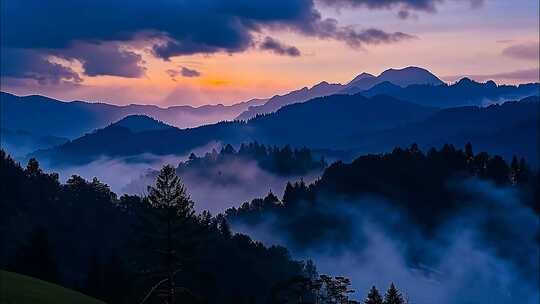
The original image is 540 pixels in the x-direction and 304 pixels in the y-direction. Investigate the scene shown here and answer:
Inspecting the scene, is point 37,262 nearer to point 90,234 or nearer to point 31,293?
Answer: point 31,293

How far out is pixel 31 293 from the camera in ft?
108

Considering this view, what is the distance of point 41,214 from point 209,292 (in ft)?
259

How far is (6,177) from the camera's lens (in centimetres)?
15612

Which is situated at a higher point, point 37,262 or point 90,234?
point 90,234

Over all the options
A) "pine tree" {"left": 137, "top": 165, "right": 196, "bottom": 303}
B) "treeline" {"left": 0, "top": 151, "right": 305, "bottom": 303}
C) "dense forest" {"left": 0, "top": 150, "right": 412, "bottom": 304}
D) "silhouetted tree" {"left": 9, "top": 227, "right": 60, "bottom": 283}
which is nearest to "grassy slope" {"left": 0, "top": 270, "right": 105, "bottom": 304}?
"pine tree" {"left": 137, "top": 165, "right": 196, "bottom": 303}

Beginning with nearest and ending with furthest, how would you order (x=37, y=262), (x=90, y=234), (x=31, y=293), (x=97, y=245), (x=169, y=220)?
(x=31, y=293), (x=169, y=220), (x=37, y=262), (x=97, y=245), (x=90, y=234)

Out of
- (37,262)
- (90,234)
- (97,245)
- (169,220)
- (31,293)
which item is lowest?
(97,245)

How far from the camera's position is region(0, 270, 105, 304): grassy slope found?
31219 mm

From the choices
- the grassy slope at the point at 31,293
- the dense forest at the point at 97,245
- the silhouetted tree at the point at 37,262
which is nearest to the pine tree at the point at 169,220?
the grassy slope at the point at 31,293

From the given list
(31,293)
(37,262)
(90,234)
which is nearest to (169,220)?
(31,293)

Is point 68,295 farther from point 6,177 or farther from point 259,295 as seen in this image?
point 6,177

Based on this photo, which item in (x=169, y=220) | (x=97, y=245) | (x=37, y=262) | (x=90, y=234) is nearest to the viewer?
(x=169, y=220)

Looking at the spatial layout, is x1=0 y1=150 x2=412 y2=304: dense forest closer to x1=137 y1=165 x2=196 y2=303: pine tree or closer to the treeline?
the treeline

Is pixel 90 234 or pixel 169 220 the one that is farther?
pixel 90 234
